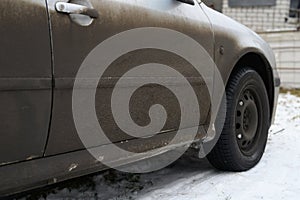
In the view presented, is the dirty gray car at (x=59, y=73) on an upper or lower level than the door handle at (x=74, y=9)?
lower

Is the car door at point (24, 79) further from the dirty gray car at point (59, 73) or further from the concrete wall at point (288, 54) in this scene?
the concrete wall at point (288, 54)

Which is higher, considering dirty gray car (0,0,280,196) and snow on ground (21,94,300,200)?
dirty gray car (0,0,280,196)

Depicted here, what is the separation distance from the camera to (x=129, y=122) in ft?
6.68

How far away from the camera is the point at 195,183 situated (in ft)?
9.03

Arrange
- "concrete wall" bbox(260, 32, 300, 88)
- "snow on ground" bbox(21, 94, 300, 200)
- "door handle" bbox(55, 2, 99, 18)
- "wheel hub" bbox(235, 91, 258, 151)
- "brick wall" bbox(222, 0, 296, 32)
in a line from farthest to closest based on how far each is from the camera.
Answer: "brick wall" bbox(222, 0, 296, 32) < "concrete wall" bbox(260, 32, 300, 88) < "wheel hub" bbox(235, 91, 258, 151) < "snow on ground" bbox(21, 94, 300, 200) < "door handle" bbox(55, 2, 99, 18)

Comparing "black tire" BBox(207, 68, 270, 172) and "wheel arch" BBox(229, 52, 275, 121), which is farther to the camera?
"wheel arch" BBox(229, 52, 275, 121)

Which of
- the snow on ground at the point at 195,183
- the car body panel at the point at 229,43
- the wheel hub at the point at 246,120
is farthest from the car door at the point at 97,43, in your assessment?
the wheel hub at the point at 246,120

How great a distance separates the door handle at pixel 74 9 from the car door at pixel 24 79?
8cm

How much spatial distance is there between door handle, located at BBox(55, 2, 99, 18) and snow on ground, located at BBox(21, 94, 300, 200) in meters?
1.24

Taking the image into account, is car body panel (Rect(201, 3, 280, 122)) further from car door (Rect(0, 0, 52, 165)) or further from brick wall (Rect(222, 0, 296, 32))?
brick wall (Rect(222, 0, 296, 32))

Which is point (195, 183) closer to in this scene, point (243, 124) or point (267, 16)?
point (243, 124)

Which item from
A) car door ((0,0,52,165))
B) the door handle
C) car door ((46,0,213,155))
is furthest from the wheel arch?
car door ((0,0,52,165))

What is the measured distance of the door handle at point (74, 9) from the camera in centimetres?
163

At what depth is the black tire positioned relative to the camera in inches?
111
